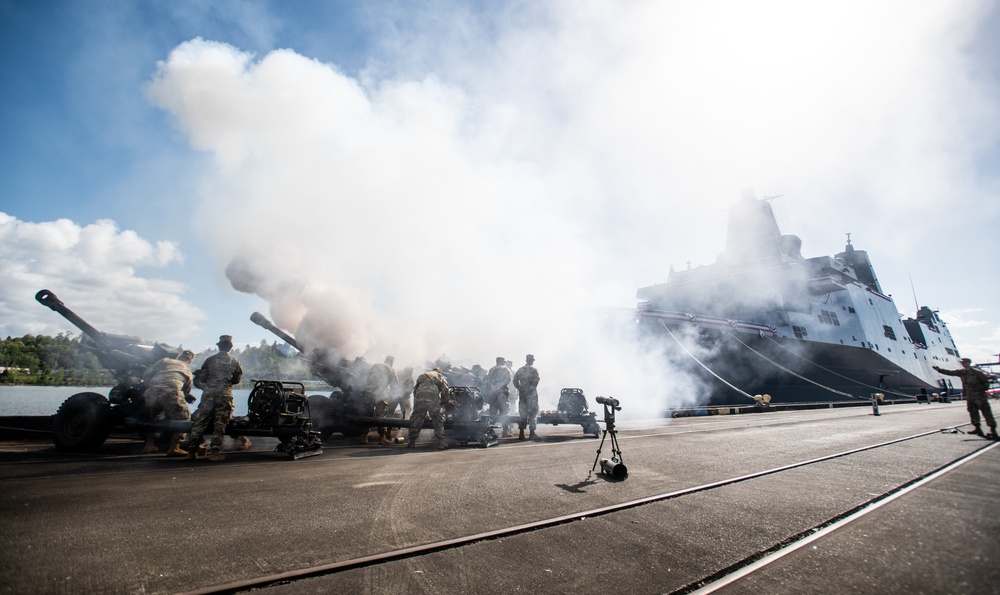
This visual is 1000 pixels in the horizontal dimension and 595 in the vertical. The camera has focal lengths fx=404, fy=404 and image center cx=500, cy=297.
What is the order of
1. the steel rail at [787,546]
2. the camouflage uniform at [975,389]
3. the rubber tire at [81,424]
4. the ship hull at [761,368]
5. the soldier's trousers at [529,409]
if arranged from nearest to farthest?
1. the steel rail at [787,546]
2. the rubber tire at [81,424]
3. the camouflage uniform at [975,389]
4. the soldier's trousers at [529,409]
5. the ship hull at [761,368]

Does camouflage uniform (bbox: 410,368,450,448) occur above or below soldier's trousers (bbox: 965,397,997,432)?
above

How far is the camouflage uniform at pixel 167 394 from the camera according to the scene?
7.49 meters

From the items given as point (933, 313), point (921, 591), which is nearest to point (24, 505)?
point (921, 591)

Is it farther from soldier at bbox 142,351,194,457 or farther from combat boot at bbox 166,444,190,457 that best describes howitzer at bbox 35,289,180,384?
combat boot at bbox 166,444,190,457

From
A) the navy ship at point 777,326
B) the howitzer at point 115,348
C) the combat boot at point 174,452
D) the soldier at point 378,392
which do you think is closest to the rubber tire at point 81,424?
the howitzer at point 115,348

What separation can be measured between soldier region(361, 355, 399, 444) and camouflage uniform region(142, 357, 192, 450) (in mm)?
3738

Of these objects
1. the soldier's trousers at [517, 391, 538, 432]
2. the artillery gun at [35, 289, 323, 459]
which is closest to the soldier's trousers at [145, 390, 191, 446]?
the artillery gun at [35, 289, 323, 459]

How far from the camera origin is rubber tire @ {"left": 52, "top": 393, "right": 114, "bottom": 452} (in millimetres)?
7461

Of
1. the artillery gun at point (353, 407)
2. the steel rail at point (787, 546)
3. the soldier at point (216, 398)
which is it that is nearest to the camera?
the steel rail at point (787, 546)

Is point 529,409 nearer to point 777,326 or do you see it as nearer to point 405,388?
point 405,388

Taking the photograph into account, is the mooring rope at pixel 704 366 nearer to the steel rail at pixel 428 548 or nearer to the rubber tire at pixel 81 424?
the steel rail at pixel 428 548

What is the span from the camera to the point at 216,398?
7.29 m

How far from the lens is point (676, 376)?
80.9ft

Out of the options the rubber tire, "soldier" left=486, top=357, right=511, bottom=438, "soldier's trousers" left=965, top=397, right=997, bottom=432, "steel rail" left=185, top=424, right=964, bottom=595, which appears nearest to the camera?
"steel rail" left=185, top=424, right=964, bottom=595
